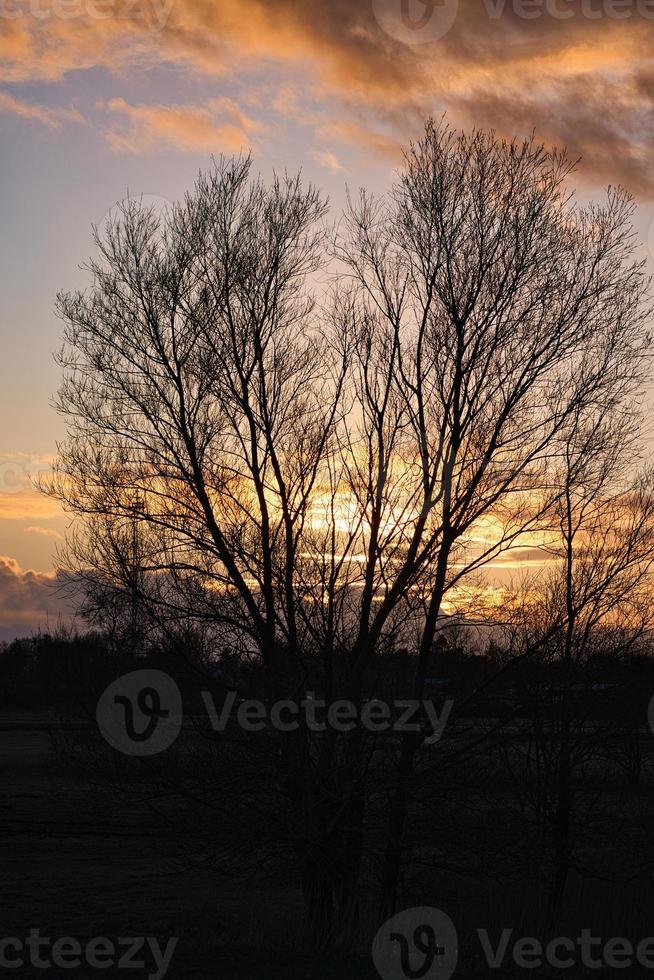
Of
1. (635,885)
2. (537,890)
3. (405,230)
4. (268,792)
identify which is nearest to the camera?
(268,792)

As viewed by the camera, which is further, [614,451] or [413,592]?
[614,451]

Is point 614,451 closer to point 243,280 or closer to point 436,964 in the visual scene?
point 243,280

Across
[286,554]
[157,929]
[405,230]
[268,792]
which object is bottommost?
[157,929]

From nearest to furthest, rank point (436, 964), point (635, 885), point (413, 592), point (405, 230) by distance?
point (436, 964) → point (413, 592) → point (405, 230) → point (635, 885)

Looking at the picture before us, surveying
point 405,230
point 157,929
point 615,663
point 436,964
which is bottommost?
point 157,929

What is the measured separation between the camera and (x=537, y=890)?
664 inches

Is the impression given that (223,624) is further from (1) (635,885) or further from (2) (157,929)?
(1) (635,885)

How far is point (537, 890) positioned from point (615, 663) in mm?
4309

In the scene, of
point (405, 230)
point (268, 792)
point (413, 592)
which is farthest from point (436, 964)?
point (405, 230)

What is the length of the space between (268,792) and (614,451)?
7198 millimetres

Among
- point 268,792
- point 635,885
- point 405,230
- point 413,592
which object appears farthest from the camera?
point 635,885

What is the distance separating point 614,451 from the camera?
14.4 metres

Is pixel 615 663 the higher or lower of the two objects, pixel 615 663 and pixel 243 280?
the lower

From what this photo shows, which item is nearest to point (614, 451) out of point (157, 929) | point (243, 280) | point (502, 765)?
point (502, 765)
